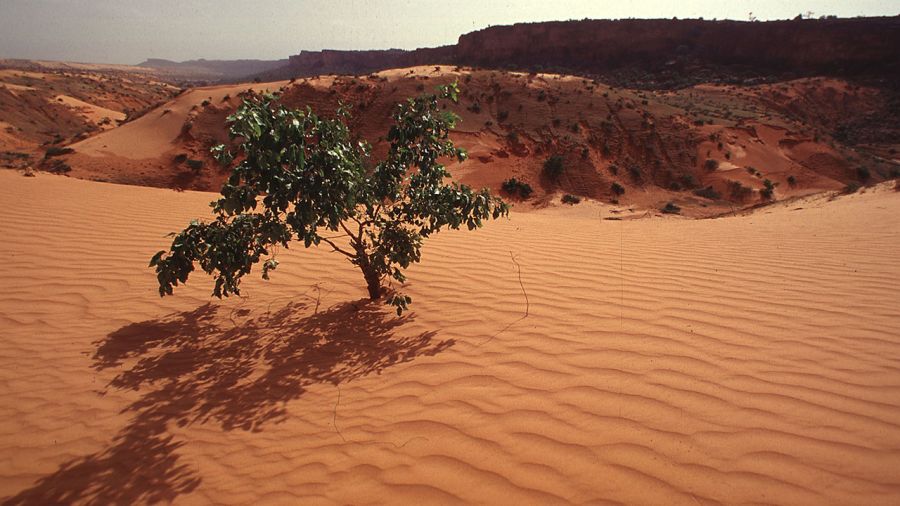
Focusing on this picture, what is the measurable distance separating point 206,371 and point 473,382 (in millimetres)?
2247

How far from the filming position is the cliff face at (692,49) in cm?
3303

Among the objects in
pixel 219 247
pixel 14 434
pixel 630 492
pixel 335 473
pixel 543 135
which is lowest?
pixel 14 434

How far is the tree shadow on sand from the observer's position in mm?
2443

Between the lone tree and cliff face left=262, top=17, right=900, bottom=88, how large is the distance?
35456 mm

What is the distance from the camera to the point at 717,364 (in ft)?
9.79

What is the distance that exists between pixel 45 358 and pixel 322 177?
9.93 feet

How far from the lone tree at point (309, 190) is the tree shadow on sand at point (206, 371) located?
21.5 inches

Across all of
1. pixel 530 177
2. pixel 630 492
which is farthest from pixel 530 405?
pixel 530 177

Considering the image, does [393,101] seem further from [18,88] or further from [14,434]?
[18,88]

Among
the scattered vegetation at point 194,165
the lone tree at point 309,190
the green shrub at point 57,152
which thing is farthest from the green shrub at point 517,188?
the green shrub at point 57,152

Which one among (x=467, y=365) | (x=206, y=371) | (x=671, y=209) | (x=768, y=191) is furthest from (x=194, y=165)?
(x=768, y=191)

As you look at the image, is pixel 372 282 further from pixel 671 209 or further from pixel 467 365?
pixel 671 209

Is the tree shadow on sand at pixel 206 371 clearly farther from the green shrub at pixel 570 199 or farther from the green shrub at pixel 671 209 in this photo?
the green shrub at pixel 671 209

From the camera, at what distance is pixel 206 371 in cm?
352
